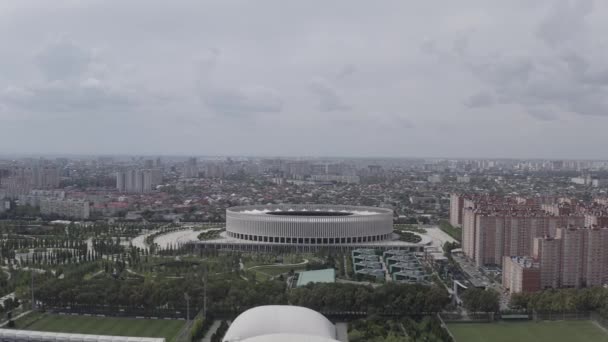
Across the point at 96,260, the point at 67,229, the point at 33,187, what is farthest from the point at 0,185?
the point at 96,260

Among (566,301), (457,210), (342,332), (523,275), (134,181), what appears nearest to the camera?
(342,332)

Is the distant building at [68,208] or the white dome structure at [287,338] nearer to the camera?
the white dome structure at [287,338]

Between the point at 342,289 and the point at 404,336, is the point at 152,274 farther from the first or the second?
the point at 404,336

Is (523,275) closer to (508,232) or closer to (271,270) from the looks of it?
(508,232)

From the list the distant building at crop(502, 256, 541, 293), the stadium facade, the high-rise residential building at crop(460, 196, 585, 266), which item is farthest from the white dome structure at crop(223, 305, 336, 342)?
the stadium facade

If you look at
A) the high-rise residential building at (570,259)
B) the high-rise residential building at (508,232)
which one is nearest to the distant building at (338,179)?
the high-rise residential building at (508,232)

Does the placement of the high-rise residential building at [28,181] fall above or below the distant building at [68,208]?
above

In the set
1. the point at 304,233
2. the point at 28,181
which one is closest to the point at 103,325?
the point at 304,233

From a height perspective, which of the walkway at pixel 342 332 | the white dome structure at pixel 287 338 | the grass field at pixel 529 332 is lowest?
the grass field at pixel 529 332

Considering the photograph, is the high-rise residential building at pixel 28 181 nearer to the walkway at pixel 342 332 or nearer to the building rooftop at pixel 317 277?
the building rooftop at pixel 317 277
